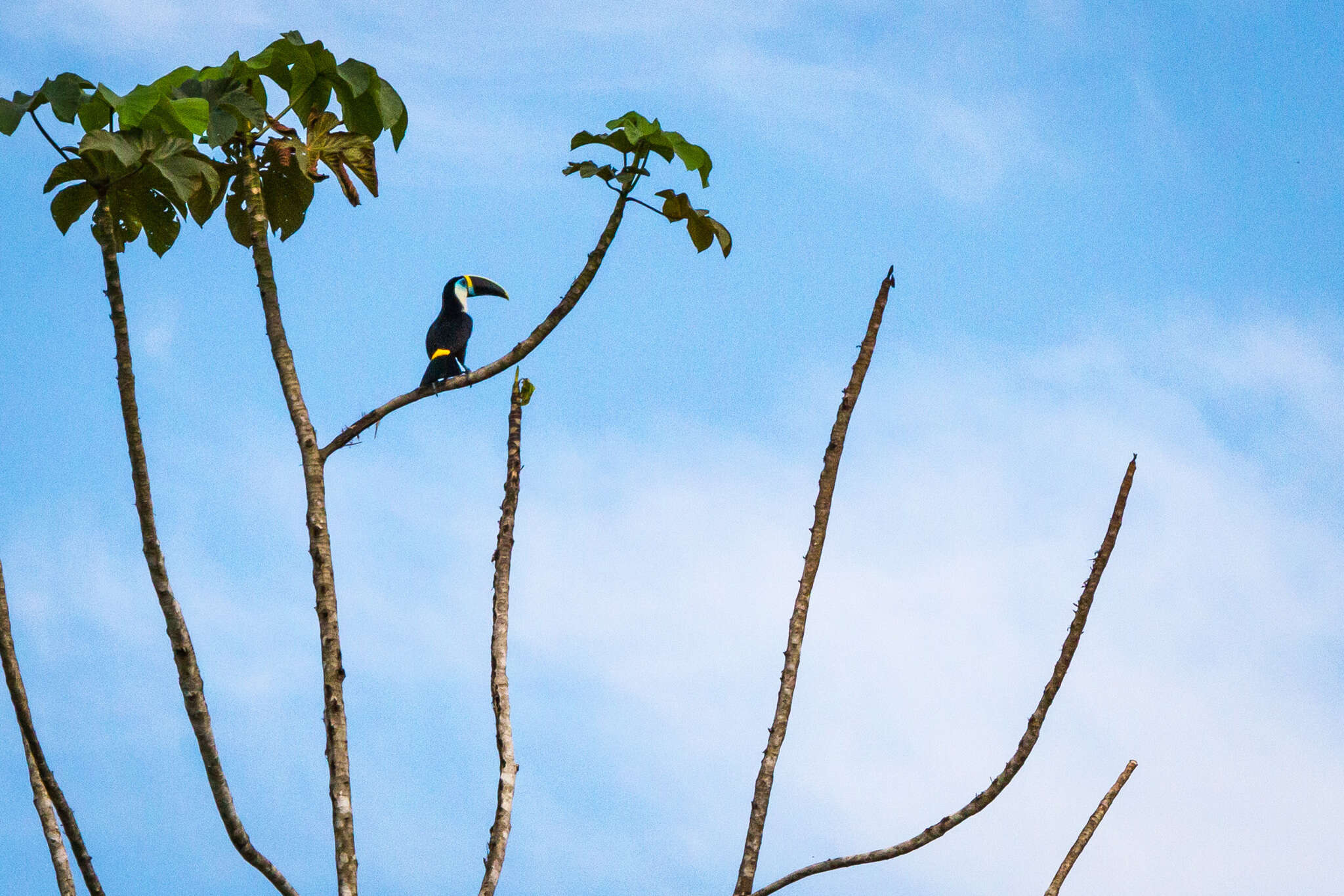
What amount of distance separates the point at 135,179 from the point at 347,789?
4.54 meters

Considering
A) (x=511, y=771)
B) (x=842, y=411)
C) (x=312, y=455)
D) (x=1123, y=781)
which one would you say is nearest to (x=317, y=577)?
(x=312, y=455)

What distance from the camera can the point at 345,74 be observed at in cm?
884

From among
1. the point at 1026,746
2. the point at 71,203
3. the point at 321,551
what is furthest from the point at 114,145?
the point at 1026,746

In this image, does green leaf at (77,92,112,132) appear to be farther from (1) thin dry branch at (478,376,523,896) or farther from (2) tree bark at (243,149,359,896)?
(1) thin dry branch at (478,376,523,896)

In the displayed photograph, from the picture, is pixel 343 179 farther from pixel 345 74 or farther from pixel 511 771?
pixel 511 771

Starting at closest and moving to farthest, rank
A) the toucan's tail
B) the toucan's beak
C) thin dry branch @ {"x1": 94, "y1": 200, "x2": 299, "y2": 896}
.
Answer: thin dry branch @ {"x1": 94, "y1": 200, "x2": 299, "y2": 896}
the toucan's tail
the toucan's beak

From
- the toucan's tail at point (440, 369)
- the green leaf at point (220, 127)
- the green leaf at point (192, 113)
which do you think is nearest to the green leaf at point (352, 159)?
the green leaf at point (220, 127)

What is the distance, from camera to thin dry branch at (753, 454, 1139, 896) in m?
8.38

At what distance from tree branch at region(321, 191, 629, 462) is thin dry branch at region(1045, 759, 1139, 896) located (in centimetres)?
536

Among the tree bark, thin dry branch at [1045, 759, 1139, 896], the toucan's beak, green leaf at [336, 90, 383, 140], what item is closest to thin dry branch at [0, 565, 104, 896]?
the tree bark

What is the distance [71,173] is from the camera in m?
8.68

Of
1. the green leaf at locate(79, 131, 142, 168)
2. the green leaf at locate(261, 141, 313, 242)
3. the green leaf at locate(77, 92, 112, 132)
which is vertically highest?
the green leaf at locate(261, 141, 313, 242)

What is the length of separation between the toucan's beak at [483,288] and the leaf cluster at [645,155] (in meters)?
7.55

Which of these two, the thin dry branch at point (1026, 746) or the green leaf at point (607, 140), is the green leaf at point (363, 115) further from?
the thin dry branch at point (1026, 746)
